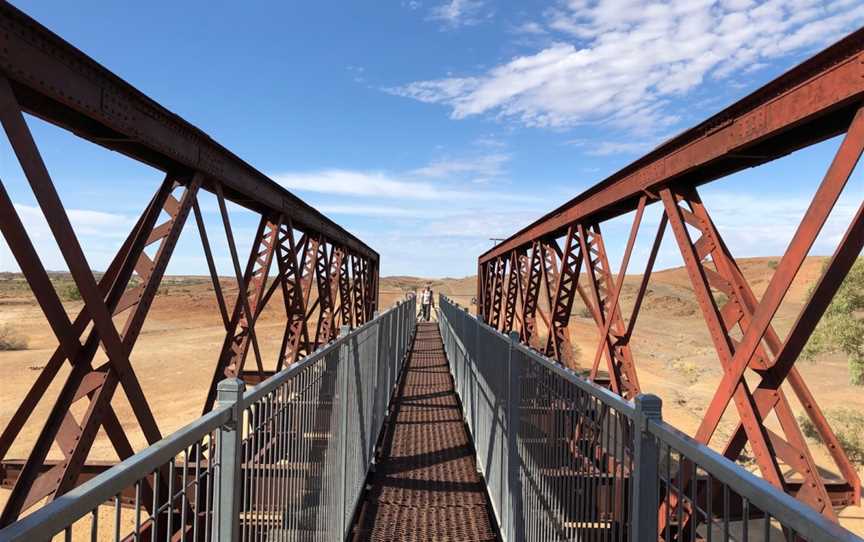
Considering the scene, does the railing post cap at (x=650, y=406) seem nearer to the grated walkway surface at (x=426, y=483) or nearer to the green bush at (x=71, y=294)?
the grated walkway surface at (x=426, y=483)

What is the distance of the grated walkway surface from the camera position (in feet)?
18.6

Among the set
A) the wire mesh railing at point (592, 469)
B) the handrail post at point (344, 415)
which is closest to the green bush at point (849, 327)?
the wire mesh railing at point (592, 469)

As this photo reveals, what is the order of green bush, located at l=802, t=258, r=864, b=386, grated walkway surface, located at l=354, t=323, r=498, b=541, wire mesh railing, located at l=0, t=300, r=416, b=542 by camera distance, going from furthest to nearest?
green bush, located at l=802, t=258, r=864, b=386
grated walkway surface, located at l=354, t=323, r=498, b=541
wire mesh railing, located at l=0, t=300, r=416, b=542

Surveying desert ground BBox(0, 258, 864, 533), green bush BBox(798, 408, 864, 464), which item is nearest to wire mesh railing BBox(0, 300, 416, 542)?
desert ground BBox(0, 258, 864, 533)

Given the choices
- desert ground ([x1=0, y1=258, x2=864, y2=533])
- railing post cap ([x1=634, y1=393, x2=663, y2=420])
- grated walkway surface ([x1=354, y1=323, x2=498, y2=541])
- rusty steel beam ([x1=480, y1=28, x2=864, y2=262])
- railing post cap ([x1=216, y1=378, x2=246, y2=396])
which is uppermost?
rusty steel beam ([x1=480, y1=28, x2=864, y2=262])

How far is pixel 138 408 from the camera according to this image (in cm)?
483

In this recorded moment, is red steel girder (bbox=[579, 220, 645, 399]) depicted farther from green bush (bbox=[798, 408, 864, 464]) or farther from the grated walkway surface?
green bush (bbox=[798, 408, 864, 464])

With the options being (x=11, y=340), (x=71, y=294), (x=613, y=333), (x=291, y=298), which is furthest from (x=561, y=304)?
(x=71, y=294)

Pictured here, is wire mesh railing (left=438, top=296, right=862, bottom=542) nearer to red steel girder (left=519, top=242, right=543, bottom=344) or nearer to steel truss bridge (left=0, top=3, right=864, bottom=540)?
steel truss bridge (left=0, top=3, right=864, bottom=540)

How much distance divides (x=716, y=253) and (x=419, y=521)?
3906 mm

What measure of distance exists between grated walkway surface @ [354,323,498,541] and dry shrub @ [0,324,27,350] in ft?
86.1

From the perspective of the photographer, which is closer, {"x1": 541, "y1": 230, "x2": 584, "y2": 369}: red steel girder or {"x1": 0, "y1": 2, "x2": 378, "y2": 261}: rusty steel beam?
{"x1": 0, "y1": 2, "x2": 378, "y2": 261}: rusty steel beam

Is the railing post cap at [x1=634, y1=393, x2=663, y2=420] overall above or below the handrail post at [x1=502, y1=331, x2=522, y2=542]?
above

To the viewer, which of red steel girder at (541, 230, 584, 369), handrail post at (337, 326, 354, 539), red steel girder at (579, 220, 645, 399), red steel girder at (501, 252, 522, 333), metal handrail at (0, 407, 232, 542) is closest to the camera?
metal handrail at (0, 407, 232, 542)
